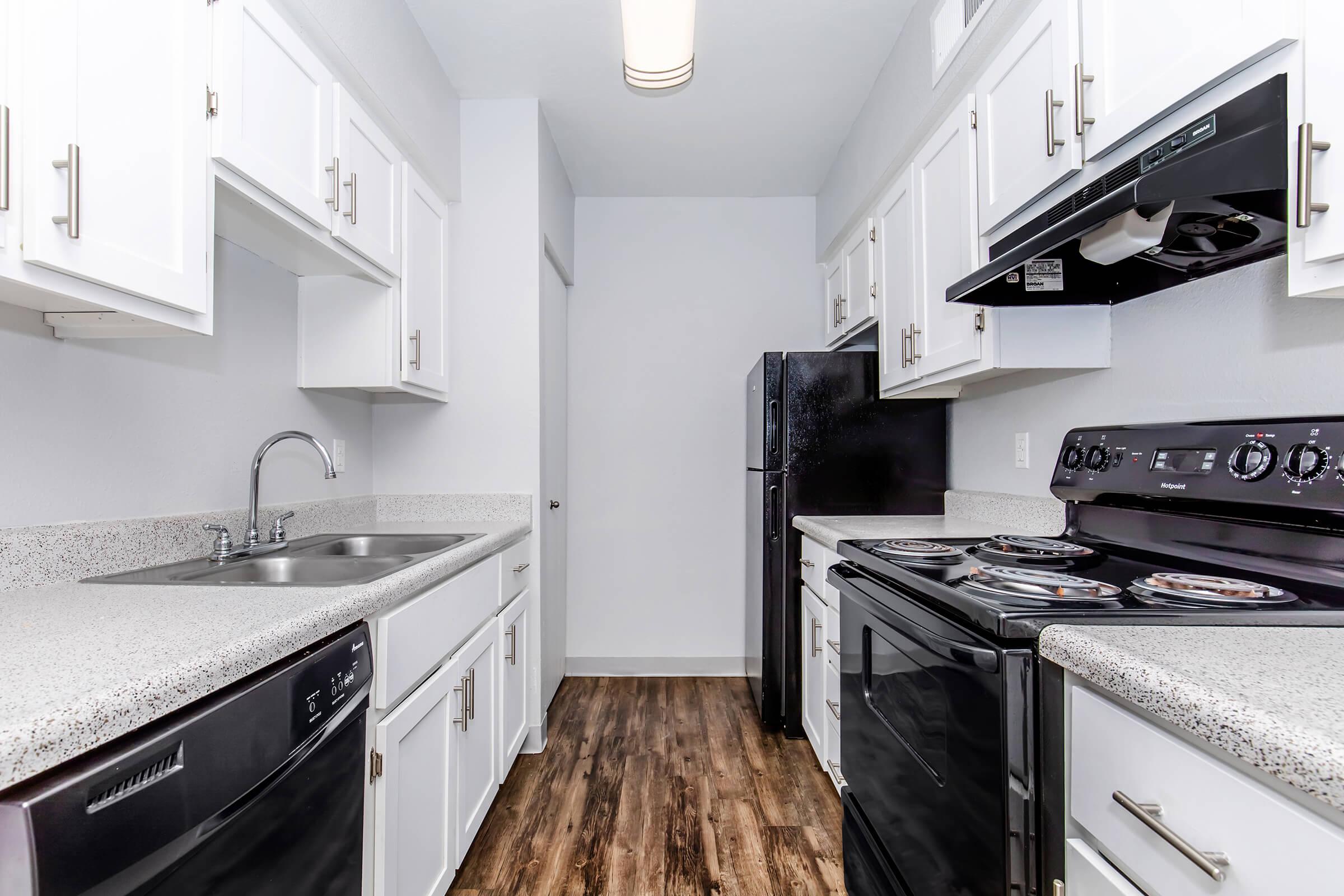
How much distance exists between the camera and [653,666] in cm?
344

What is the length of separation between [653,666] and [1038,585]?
2.68 metres

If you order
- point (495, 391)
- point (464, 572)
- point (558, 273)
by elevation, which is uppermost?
point (558, 273)

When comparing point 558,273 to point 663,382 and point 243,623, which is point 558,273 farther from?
point 243,623

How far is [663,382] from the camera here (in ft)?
11.5

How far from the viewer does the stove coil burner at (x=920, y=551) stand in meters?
1.34

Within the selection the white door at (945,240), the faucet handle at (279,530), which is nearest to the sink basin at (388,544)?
the faucet handle at (279,530)

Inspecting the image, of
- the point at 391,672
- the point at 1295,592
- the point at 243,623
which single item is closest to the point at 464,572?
the point at 391,672

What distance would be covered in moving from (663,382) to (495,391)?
117 cm

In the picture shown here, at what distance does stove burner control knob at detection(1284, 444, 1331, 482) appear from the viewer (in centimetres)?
99

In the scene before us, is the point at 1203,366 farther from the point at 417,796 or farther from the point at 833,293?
the point at 833,293

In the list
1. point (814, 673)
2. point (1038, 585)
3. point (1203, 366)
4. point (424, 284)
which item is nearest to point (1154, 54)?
point (1203, 366)

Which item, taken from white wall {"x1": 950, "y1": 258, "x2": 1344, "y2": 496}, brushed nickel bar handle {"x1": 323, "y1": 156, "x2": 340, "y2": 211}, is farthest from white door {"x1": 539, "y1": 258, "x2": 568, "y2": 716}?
white wall {"x1": 950, "y1": 258, "x2": 1344, "y2": 496}

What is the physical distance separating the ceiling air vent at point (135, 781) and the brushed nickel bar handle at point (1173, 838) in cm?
101

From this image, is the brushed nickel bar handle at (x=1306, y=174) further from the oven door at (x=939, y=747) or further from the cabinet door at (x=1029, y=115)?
the oven door at (x=939, y=747)
